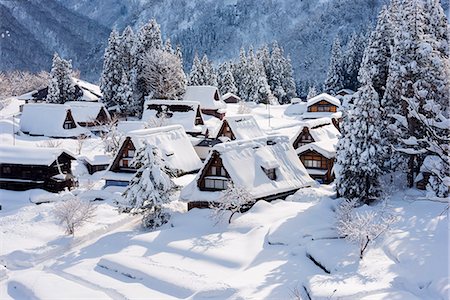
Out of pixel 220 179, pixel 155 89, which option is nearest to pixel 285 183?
pixel 220 179

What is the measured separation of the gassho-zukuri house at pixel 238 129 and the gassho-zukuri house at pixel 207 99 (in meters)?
15.9

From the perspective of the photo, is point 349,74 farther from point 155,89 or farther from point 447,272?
point 447,272

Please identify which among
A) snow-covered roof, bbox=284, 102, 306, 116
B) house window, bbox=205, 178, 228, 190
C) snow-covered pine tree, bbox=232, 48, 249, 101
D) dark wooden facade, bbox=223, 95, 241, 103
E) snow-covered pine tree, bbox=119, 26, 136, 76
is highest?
snow-covered pine tree, bbox=119, 26, 136, 76

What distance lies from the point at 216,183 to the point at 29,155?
18.2 m

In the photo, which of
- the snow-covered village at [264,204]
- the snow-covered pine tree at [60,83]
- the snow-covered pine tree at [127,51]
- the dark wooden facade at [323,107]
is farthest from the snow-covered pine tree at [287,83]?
the snow-covered village at [264,204]

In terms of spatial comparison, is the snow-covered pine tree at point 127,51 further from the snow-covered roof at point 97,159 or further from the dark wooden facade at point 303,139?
the dark wooden facade at point 303,139

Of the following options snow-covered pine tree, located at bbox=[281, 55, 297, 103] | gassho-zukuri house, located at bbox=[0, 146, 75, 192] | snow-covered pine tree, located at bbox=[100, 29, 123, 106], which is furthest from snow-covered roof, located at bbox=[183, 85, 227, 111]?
gassho-zukuri house, located at bbox=[0, 146, 75, 192]

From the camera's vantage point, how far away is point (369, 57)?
128ft

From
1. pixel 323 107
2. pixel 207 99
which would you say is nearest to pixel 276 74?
pixel 323 107

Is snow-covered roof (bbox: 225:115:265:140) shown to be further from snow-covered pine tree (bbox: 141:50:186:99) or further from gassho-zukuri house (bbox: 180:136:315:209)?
gassho-zukuri house (bbox: 180:136:315:209)

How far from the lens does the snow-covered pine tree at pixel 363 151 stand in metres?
31.5

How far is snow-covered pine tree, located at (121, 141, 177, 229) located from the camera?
32.0 metres

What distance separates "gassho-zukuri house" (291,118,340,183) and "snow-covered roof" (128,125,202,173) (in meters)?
10.3

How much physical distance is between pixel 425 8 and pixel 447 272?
2194cm
